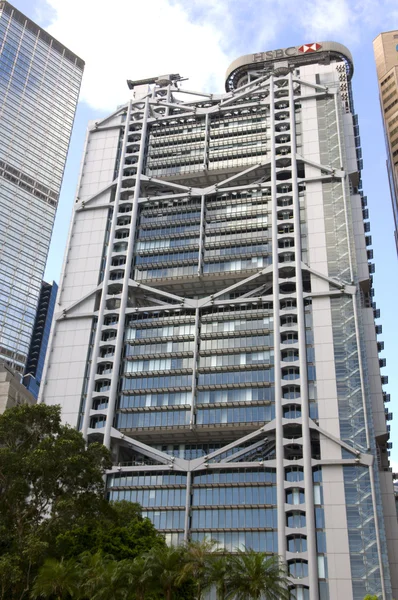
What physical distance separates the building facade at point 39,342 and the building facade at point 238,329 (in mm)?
74564

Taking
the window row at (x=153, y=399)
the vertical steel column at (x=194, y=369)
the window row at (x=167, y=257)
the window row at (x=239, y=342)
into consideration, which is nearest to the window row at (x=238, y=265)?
the window row at (x=167, y=257)

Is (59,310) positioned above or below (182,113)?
below

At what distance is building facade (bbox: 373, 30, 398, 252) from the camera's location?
5999 inches

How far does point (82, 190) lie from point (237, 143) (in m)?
24.6

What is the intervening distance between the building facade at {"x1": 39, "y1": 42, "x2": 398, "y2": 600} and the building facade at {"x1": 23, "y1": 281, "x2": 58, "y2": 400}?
2936 inches

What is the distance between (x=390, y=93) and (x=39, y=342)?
357 ft

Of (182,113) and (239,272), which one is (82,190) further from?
(239,272)

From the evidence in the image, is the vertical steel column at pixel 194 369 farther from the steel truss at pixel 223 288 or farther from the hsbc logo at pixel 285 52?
the hsbc logo at pixel 285 52

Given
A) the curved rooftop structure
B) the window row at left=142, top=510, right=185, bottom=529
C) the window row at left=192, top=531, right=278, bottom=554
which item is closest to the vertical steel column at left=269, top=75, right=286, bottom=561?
the window row at left=192, top=531, right=278, bottom=554

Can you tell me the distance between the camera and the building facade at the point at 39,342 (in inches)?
6675

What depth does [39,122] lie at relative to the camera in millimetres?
174625

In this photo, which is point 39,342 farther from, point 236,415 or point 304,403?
point 304,403

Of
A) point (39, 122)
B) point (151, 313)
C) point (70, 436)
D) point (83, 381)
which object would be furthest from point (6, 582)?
point (39, 122)

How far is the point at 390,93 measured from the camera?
157125 mm
